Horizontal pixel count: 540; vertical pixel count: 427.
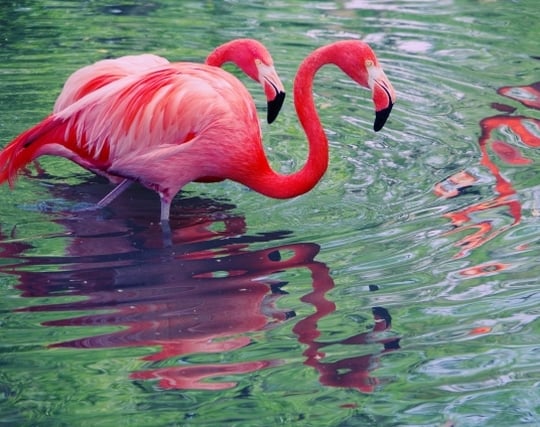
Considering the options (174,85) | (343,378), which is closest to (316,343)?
(343,378)

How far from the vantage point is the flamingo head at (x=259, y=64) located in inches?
173

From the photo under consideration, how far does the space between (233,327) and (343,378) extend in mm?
446

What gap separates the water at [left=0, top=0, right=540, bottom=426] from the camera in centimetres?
312

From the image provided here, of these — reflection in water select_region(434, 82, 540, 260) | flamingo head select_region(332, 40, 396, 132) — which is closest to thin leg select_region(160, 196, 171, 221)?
flamingo head select_region(332, 40, 396, 132)

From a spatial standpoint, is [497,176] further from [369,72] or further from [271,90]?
[271,90]

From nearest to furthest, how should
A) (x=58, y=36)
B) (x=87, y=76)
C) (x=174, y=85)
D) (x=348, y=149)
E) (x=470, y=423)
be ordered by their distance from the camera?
(x=470, y=423) → (x=174, y=85) → (x=87, y=76) → (x=348, y=149) → (x=58, y=36)

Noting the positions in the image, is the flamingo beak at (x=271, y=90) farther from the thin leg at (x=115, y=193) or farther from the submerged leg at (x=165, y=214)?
the thin leg at (x=115, y=193)

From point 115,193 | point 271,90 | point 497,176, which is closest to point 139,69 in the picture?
point 115,193

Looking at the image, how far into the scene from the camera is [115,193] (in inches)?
184

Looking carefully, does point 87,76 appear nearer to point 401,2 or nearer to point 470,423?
point 470,423

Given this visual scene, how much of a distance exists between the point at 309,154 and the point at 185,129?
0.47 meters

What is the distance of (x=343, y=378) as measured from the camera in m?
3.21

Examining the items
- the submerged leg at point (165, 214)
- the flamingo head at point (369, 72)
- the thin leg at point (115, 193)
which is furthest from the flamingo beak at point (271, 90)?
the thin leg at point (115, 193)

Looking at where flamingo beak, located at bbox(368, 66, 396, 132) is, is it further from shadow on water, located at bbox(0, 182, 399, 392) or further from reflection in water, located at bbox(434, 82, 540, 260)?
shadow on water, located at bbox(0, 182, 399, 392)
